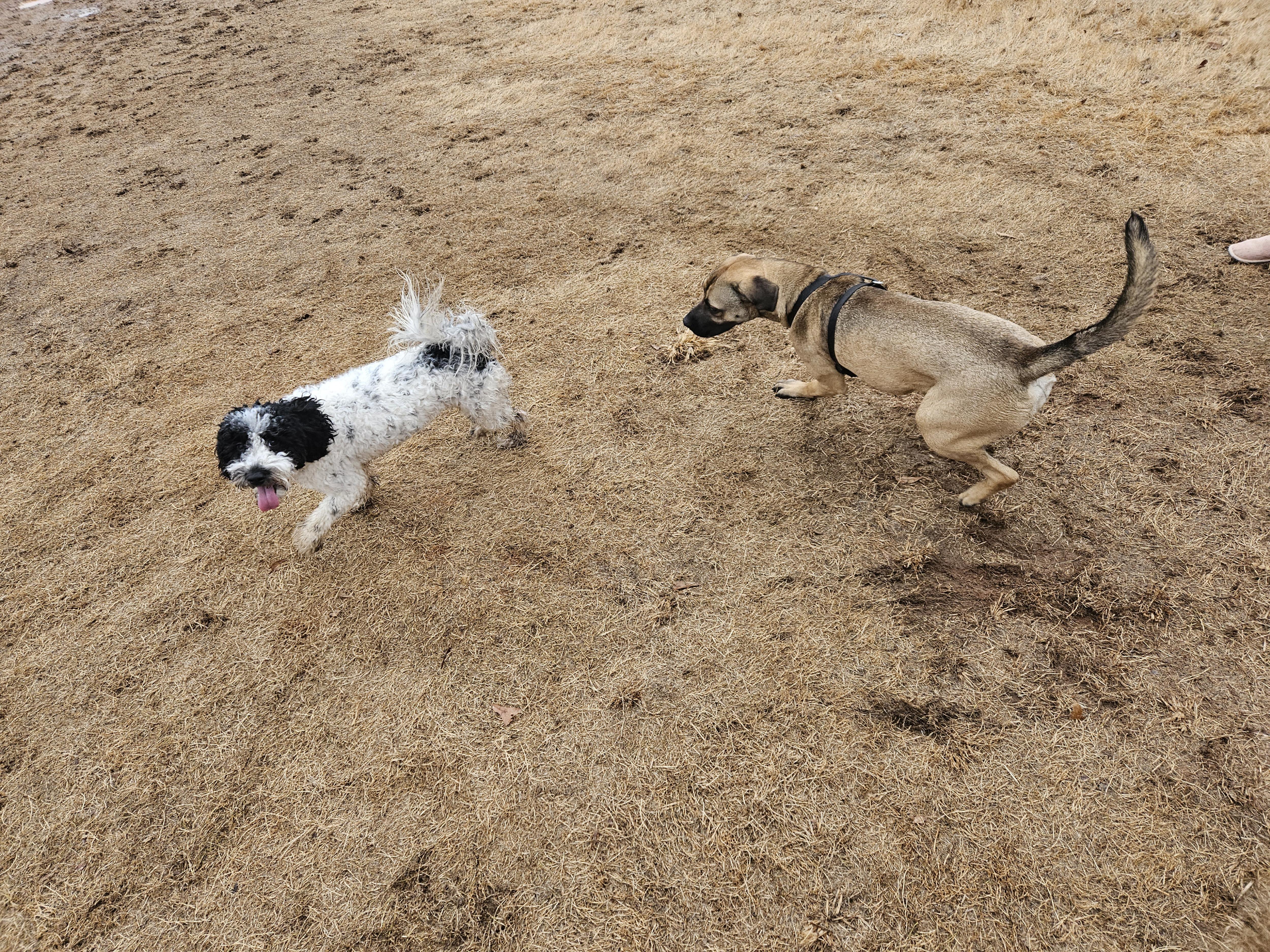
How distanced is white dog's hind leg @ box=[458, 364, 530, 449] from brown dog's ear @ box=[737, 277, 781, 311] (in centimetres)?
142

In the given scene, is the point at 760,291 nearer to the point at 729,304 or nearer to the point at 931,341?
the point at 729,304

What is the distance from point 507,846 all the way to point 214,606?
2.12 metres

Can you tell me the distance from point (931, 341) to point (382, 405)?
2764mm

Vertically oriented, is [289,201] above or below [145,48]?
below

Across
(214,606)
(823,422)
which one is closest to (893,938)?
(823,422)

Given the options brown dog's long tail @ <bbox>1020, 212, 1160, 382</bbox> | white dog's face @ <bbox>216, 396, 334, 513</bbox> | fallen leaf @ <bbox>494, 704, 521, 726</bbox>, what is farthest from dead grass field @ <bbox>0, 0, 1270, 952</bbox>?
brown dog's long tail @ <bbox>1020, 212, 1160, 382</bbox>

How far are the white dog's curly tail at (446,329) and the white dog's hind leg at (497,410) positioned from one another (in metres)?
0.14

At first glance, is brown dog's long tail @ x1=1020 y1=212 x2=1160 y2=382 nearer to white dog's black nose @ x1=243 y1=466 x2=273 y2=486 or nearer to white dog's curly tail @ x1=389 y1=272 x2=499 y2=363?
white dog's curly tail @ x1=389 y1=272 x2=499 y2=363

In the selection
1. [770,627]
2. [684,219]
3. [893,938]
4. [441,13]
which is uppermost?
[441,13]

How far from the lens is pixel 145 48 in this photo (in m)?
10.6

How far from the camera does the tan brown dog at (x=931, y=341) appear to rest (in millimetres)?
2713

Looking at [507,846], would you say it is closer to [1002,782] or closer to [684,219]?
[1002,782]

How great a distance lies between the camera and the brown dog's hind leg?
2.88m

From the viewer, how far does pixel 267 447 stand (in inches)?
117
